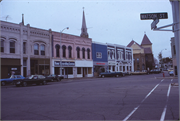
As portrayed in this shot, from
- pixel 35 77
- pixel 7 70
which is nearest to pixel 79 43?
pixel 7 70

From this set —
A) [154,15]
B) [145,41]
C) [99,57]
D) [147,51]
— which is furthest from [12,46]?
[145,41]

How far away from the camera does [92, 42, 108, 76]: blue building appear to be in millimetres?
51656

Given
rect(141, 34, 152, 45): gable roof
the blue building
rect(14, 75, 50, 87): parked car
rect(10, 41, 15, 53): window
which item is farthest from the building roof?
rect(14, 75, 50, 87): parked car

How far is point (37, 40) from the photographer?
119 feet

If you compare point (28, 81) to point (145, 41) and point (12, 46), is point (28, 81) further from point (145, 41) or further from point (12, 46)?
point (145, 41)

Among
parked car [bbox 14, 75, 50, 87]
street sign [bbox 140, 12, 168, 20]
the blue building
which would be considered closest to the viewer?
street sign [bbox 140, 12, 168, 20]

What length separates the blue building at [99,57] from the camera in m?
51.7

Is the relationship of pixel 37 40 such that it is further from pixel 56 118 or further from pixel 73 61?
pixel 56 118

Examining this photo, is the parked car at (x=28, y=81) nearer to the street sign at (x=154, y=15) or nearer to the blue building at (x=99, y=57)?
the street sign at (x=154, y=15)

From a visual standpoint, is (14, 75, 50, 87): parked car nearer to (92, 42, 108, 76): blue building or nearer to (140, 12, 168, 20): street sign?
(140, 12, 168, 20): street sign

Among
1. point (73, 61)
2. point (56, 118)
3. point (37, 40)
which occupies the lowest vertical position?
point (56, 118)

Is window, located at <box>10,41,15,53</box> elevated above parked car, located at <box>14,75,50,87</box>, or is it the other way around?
window, located at <box>10,41,15,53</box>

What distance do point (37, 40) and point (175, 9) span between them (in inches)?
1289

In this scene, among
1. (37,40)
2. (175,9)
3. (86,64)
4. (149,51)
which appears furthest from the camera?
(149,51)
